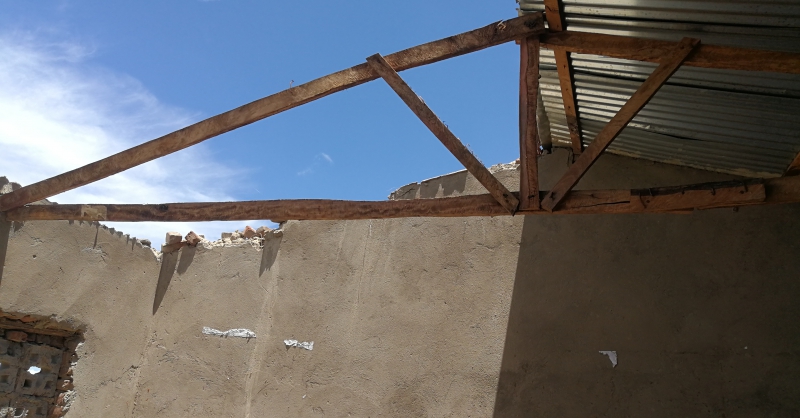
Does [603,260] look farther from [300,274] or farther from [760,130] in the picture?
[300,274]

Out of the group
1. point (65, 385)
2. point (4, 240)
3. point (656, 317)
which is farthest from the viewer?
point (65, 385)

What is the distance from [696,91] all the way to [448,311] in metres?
2.85

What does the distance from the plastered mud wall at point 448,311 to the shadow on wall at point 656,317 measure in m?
0.01

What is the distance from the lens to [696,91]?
455 centimetres

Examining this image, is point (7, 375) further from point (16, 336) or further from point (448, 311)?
point (448, 311)

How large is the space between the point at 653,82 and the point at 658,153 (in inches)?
→ 81.4

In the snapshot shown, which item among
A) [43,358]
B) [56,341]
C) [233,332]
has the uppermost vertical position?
[233,332]

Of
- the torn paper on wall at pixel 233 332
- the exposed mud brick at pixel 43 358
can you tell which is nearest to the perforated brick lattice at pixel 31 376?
the exposed mud brick at pixel 43 358

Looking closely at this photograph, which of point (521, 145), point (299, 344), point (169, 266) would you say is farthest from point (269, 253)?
point (521, 145)

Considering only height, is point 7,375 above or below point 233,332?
below

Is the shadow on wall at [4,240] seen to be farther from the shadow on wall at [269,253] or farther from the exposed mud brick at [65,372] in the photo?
the shadow on wall at [269,253]

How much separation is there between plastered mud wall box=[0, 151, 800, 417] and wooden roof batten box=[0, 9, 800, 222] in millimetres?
1583

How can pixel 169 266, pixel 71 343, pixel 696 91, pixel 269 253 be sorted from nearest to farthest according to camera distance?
Answer: pixel 696 91
pixel 71 343
pixel 269 253
pixel 169 266

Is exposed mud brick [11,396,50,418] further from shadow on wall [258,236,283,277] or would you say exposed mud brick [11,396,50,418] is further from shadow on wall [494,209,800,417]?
shadow on wall [494,209,800,417]
